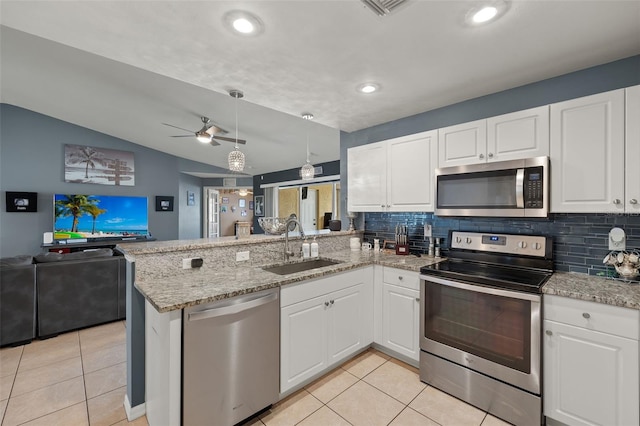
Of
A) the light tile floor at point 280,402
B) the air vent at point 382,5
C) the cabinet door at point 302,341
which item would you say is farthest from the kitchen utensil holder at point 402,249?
the air vent at point 382,5

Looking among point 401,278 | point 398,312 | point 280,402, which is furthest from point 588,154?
point 280,402

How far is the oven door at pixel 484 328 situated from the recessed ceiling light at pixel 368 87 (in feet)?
5.42

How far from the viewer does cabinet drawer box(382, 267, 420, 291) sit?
230 cm

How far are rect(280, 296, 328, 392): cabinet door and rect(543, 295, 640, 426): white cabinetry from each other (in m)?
1.46

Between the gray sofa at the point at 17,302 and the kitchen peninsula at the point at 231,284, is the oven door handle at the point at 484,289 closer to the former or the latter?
the kitchen peninsula at the point at 231,284

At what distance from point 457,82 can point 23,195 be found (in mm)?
7149

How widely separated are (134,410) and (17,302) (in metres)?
2.15

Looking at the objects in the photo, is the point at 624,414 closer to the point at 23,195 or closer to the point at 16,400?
the point at 16,400

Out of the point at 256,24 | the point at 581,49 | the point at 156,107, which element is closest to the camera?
the point at 256,24

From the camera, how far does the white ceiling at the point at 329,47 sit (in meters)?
1.47

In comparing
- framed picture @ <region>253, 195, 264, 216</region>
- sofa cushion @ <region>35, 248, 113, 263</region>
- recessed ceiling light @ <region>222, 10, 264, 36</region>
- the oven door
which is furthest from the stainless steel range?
framed picture @ <region>253, 195, 264, 216</region>

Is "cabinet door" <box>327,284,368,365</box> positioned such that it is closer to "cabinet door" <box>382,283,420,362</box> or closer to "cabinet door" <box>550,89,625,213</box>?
"cabinet door" <box>382,283,420,362</box>

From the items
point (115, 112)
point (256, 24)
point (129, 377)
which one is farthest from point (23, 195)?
point (256, 24)

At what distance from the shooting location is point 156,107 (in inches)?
161
